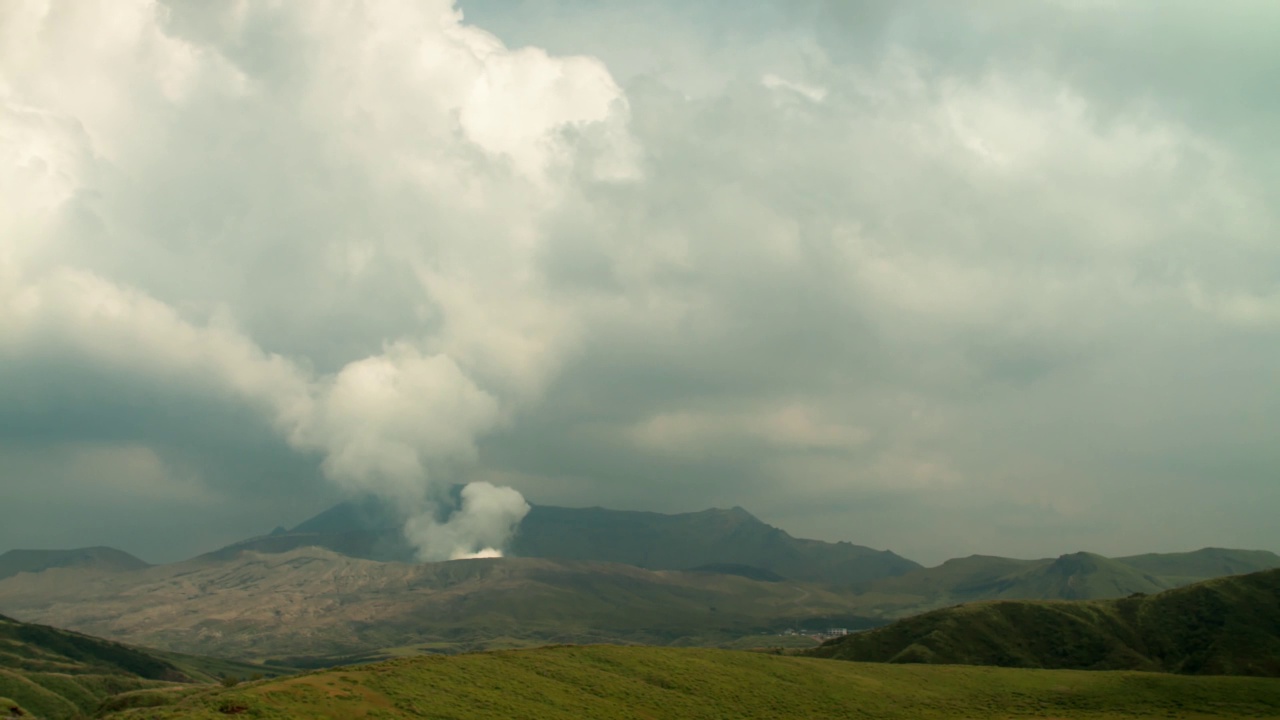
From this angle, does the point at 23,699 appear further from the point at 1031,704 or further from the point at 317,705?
the point at 1031,704

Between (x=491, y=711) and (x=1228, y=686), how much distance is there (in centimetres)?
12759

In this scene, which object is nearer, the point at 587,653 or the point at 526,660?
the point at 526,660

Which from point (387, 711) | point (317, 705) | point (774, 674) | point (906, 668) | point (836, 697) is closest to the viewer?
point (317, 705)

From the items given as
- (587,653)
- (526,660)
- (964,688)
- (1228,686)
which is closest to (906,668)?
(964,688)

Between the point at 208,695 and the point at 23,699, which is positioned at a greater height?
the point at 208,695

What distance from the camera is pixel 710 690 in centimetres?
13812

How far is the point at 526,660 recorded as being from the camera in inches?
5320

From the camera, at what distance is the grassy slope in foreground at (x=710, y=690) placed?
99188 mm

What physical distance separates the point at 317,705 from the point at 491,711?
24064 mm

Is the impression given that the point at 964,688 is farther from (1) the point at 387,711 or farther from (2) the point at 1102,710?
(1) the point at 387,711

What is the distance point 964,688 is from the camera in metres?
157

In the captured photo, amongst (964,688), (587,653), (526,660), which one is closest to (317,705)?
(526,660)

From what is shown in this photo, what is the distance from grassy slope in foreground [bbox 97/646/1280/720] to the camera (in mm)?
99188

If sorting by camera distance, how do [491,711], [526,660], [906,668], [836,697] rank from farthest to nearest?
[906,668] < [836,697] < [526,660] < [491,711]
